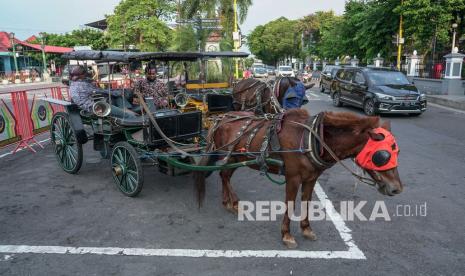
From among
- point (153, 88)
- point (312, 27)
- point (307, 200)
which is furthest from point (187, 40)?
point (312, 27)

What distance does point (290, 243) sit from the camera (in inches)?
166

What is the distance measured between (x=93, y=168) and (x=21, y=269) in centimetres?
373

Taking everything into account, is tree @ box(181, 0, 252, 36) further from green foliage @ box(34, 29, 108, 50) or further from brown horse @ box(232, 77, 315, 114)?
green foliage @ box(34, 29, 108, 50)

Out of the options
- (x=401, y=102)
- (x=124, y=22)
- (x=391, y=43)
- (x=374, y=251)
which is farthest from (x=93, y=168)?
(x=124, y=22)

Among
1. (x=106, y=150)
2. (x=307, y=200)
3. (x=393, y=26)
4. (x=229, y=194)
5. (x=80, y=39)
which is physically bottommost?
(x=229, y=194)

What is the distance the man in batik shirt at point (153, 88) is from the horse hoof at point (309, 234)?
4.19 m

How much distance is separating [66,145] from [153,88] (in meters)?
1.95

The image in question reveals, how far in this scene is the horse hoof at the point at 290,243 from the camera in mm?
4207

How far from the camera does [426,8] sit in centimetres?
2053

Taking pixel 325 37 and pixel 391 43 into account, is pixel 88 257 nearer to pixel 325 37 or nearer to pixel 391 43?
pixel 391 43

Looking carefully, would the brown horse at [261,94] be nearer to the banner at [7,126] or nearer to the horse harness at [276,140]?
the horse harness at [276,140]

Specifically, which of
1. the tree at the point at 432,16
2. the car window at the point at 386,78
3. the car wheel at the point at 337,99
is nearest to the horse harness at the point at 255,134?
the car window at the point at 386,78

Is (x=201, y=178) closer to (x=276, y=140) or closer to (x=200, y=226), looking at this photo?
(x=200, y=226)

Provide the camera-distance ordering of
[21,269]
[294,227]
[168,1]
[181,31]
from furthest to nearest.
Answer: [168,1]
[181,31]
[294,227]
[21,269]
